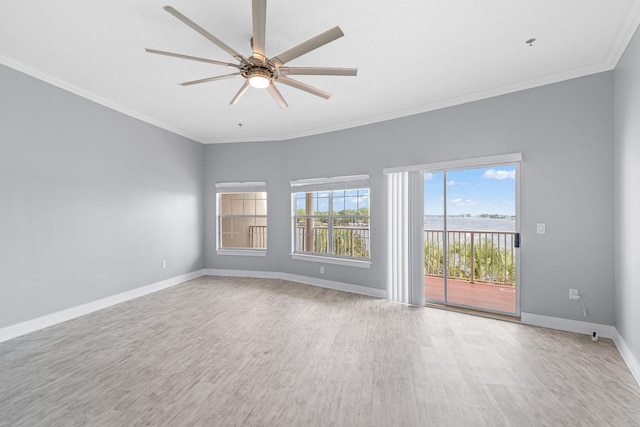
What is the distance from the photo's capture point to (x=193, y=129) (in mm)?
5270

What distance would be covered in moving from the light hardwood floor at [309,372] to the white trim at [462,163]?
2043 mm

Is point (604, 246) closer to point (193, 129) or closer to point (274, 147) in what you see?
point (274, 147)

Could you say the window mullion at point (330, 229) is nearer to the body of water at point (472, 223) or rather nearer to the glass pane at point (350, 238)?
the glass pane at point (350, 238)

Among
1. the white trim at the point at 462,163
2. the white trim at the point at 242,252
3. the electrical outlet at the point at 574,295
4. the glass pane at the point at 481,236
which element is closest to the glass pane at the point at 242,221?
the white trim at the point at 242,252

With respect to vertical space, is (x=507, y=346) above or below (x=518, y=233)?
below

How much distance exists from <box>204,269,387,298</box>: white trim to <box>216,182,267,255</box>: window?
1.57ft

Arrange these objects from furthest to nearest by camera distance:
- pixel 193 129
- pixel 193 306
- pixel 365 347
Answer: pixel 193 129
pixel 193 306
pixel 365 347

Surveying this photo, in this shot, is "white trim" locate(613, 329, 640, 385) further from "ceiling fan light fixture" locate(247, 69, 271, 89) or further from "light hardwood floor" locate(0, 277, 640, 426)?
"ceiling fan light fixture" locate(247, 69, 271, 89)

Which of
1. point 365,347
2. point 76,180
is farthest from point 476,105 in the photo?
point 76,180

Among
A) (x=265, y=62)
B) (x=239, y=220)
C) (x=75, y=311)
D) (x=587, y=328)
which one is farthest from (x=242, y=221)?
(x=587, y=328)

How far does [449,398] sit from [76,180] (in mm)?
4853

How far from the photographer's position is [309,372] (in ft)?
7.75

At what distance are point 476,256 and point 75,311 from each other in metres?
6.33

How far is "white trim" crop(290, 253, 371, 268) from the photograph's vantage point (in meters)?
4.69
